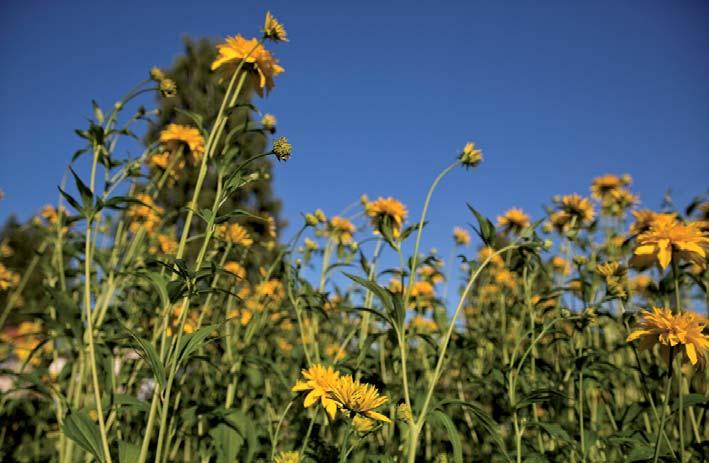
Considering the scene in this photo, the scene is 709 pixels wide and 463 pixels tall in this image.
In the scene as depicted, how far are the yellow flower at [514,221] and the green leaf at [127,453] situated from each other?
7.90 ft

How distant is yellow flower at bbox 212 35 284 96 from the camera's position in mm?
1694

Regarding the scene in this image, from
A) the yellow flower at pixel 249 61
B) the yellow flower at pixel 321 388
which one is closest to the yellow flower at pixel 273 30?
the yellow flower at pixel 249 61

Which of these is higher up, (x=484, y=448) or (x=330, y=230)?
(x=330, y=230)

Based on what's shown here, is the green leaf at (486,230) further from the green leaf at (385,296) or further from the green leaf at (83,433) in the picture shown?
the green leaf at (83,433)

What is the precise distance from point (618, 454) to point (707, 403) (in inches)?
20.2

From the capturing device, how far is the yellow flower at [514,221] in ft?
9.43

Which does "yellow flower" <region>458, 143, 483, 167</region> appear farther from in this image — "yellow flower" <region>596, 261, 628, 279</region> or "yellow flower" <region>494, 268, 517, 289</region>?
"yellow flower" <region>494, 268, 517, 289</region>

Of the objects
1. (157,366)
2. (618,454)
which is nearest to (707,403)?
(618,454)

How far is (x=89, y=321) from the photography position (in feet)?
4.44

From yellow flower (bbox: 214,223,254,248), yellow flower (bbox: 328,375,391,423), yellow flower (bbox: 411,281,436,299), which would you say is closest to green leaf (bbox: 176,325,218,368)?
yellow flower (bbox: 328,375,391,423)

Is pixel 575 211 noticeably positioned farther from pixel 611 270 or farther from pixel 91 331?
pixel 91 331

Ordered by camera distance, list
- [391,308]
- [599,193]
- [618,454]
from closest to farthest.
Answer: [391,308] → [618,454] → [599,193]

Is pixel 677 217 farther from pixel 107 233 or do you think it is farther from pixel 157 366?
pixel 107 233

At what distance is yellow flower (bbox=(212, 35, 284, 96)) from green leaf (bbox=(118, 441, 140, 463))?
51.9 inches
